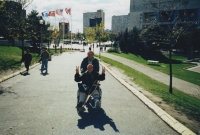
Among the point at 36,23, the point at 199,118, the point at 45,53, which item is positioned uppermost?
the point at 36,23

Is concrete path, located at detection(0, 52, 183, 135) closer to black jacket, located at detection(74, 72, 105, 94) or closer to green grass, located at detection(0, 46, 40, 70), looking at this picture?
black jacket, located at detection(74, 72, 105, 94)

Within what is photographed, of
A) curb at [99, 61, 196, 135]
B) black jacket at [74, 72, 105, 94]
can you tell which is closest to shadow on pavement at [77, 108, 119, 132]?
black jacket at [74, 72, 105, 94]

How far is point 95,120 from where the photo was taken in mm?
5047

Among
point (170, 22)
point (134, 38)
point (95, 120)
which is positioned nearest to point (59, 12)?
point (134, 38)

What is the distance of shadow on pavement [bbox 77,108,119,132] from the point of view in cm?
470

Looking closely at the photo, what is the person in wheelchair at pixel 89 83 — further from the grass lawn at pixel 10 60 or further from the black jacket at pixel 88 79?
the grass lawn at pixel 10 60

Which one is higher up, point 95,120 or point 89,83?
point 89,83

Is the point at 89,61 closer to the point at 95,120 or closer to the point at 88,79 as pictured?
the point at 88,79

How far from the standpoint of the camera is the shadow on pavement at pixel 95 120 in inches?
185

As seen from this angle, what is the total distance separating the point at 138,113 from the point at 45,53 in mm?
9340

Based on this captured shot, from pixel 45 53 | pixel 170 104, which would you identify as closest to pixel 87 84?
pixel 170 104

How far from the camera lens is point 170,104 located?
21.5ft

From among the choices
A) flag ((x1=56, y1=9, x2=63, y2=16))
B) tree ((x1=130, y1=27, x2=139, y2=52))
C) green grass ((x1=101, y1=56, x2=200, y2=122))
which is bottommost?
green grass ((x1=101, y1=56, x2=200, y2=122))

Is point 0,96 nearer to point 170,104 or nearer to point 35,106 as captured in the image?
point 35,106
